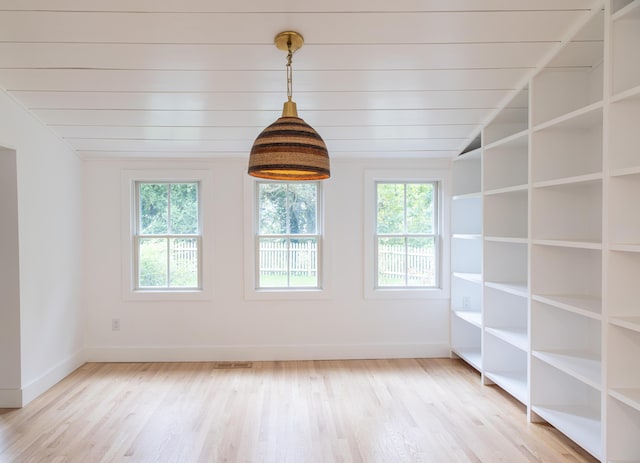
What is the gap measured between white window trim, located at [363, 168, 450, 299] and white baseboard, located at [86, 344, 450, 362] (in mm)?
546

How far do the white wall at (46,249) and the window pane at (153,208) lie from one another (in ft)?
1.90

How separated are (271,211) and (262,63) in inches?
70.4

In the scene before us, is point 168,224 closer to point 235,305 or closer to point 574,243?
point 235,305

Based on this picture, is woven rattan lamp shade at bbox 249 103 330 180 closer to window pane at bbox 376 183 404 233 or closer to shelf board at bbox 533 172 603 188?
shelf board at bbox 533 172 603 188

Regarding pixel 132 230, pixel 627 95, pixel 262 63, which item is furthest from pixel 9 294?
pixel 627 95

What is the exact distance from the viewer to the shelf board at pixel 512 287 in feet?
9.31

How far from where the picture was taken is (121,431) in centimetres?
259

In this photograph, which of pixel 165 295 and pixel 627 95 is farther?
pixel 165 295

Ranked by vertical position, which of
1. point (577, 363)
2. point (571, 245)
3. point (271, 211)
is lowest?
point (577, 363)

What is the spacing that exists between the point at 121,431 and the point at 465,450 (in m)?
2.23

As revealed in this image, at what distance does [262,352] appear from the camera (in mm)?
3990

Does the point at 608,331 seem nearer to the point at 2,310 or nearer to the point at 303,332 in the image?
the point at 303,332

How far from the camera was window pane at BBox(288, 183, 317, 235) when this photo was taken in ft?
13.4

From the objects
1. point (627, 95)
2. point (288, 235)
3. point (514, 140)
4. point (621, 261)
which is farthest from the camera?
point (288, 235)
